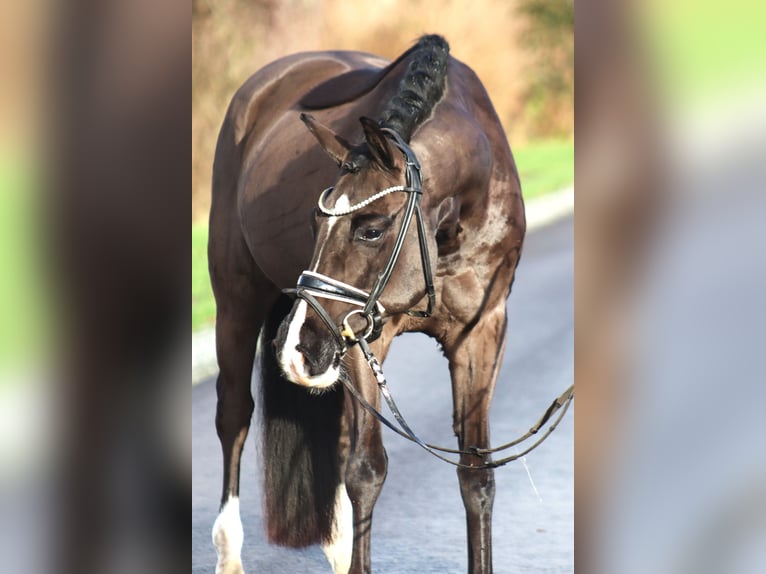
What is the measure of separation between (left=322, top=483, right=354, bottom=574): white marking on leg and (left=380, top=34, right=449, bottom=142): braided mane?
1.59 metres

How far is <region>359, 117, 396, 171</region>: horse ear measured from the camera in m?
2.67

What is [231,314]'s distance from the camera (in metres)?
4.38

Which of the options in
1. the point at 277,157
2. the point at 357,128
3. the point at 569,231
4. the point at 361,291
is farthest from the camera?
the point at 569,231

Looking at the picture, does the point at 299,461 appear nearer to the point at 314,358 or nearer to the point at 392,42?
the point at 314,358

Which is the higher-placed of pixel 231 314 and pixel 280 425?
pixel 231 314

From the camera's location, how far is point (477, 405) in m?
3.54

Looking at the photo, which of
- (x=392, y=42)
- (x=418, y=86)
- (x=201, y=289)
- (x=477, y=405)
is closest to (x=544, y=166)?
(x=392, y=42)

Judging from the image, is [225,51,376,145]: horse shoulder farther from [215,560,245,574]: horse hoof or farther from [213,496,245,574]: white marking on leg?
[215,560,245,574]: horse hoof
